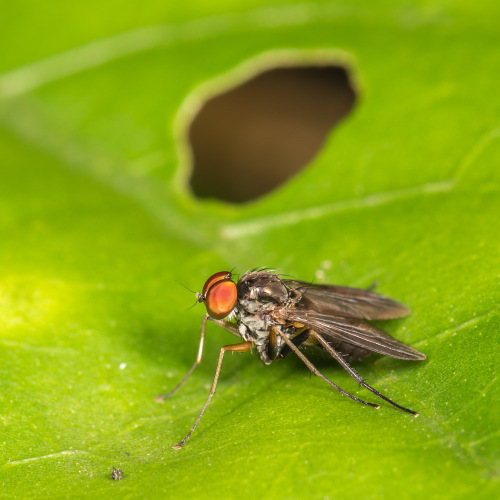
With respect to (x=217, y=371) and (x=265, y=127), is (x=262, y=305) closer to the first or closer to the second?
(x=217, y=371)

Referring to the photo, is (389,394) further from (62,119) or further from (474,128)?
(62,119)

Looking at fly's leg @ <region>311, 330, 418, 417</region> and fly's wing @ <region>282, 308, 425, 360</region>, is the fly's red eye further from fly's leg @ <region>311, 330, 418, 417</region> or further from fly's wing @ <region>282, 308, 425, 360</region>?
fly's leg @ <region>311, 330, 418, 417</region>

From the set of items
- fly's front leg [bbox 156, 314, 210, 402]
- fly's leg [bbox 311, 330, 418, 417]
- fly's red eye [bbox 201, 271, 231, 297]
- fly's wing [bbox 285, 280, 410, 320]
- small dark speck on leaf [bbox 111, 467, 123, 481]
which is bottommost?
fly's front leg [bbox 156, 314, 210, 402]

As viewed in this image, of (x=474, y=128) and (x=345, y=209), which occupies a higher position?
(x=474, y=128)

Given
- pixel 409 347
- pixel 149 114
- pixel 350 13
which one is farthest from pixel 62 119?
pixel 409 347

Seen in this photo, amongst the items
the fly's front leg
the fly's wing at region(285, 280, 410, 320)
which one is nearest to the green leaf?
the fly's front leg

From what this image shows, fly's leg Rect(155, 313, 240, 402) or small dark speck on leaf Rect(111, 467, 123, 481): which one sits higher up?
small dark speck on leaf Rect(111, 467, 123, 481)

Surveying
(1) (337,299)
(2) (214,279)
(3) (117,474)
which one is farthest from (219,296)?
(3) (117,474)
